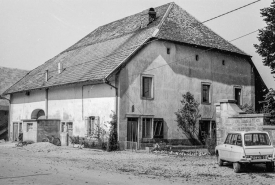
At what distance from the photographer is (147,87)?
2472 centimetres

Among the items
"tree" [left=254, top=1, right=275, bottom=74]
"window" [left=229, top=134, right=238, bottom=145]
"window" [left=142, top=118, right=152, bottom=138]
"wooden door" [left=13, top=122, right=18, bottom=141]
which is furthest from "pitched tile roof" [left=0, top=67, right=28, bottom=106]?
"window" [left=229, top=134, right=238, bottom=145]

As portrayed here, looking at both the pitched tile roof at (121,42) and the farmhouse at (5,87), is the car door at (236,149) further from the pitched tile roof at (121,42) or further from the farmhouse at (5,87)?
the farmhouse at (5,87)

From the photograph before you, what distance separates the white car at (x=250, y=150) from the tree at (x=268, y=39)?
39.6 feet

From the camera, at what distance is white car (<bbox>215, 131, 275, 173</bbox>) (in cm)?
1270

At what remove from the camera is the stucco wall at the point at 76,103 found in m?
23.9

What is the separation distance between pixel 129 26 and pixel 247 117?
53.4 ft

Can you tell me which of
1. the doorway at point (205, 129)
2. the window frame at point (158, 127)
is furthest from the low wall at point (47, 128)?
the doorway at point (205, 129)

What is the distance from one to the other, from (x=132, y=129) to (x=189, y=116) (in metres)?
4.30

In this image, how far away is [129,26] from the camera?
100 feet

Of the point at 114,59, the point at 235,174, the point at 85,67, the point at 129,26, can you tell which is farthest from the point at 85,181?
the point at 129,26

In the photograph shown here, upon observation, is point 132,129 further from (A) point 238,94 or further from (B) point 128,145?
Answer: (A) point 238,94

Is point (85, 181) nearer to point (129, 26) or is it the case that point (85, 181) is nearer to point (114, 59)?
point (114, 59)

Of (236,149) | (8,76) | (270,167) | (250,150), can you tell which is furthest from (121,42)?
(8,76)

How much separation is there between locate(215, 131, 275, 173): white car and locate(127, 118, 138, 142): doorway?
1035 centimetres
